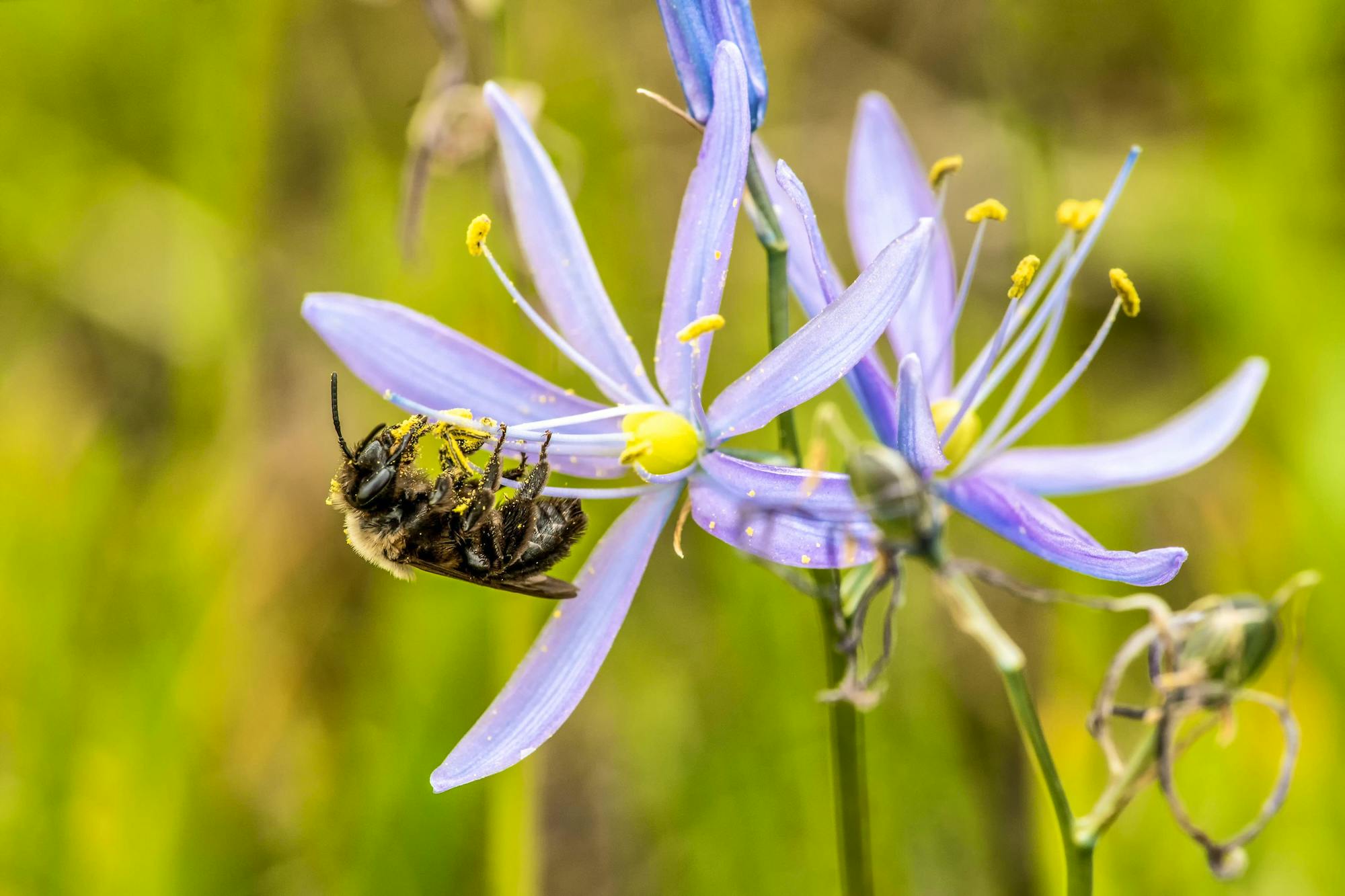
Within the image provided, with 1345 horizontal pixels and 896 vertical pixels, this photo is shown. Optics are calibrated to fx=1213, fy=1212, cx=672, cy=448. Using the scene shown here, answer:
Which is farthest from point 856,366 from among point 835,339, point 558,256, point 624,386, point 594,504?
point 594,504

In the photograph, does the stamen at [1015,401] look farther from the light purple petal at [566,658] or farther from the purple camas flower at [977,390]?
the light purple petal at [566,658]

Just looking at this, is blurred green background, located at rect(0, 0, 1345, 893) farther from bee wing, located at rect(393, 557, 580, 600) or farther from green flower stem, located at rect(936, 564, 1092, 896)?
green flower stem, located at rect(936, 564, 1092, 896)

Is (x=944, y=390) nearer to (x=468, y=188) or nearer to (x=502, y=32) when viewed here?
(x=502, y=32)

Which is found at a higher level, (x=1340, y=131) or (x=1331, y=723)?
(x=1340, y=131)

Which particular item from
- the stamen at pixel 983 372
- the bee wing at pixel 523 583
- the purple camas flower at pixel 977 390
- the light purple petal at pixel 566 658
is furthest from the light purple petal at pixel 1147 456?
the bee wing at pixel 523 583

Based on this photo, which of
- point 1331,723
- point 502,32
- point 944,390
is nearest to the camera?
point 944,390

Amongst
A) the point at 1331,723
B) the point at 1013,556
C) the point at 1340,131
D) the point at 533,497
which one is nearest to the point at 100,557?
the point at 533,497

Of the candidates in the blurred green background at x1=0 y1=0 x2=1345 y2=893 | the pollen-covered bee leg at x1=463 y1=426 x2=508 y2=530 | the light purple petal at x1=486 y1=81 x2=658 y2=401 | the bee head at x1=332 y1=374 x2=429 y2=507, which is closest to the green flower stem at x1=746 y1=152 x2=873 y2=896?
the light purple petal at x1=486 y1=81 x2=658 y2=401
